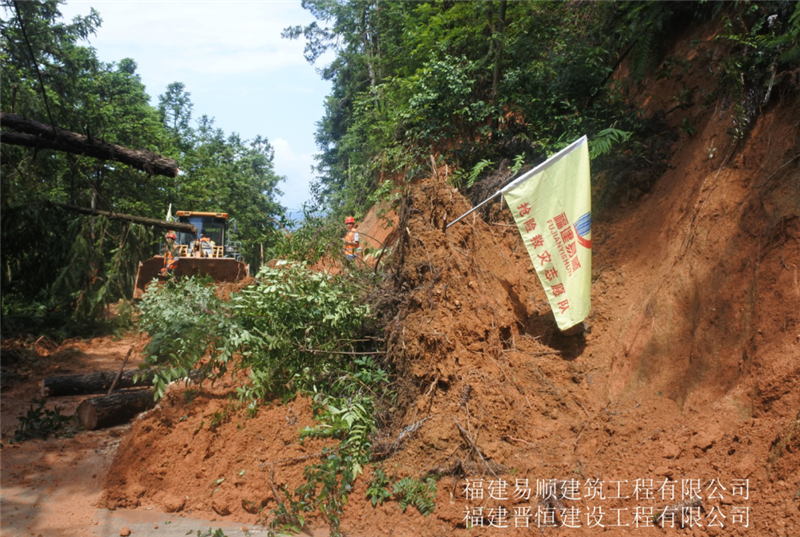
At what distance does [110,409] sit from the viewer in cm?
751

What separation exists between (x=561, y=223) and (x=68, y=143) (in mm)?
7868

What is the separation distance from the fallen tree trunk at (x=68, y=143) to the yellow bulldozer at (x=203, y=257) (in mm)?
4459

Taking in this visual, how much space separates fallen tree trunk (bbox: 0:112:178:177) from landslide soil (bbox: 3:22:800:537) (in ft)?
13.7

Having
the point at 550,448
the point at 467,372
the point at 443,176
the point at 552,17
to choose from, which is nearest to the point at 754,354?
the point at 550,448

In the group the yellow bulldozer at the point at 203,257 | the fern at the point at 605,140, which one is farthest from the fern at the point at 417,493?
the yellow bulldozer at the point at 203,257

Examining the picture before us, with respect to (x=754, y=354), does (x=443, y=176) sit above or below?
above

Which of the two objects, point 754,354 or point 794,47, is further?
point 794,47

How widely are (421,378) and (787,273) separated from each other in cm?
360

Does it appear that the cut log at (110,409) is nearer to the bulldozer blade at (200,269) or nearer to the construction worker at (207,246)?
Answer: the bulldozer blade at (200,269)

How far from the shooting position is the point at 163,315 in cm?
695

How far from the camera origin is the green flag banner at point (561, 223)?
6160 mm

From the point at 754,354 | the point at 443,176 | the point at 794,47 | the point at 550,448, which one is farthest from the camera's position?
the point at 443,176

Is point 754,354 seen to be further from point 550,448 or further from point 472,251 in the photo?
point 472,251

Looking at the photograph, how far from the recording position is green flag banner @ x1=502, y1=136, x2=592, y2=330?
20.2 ft
